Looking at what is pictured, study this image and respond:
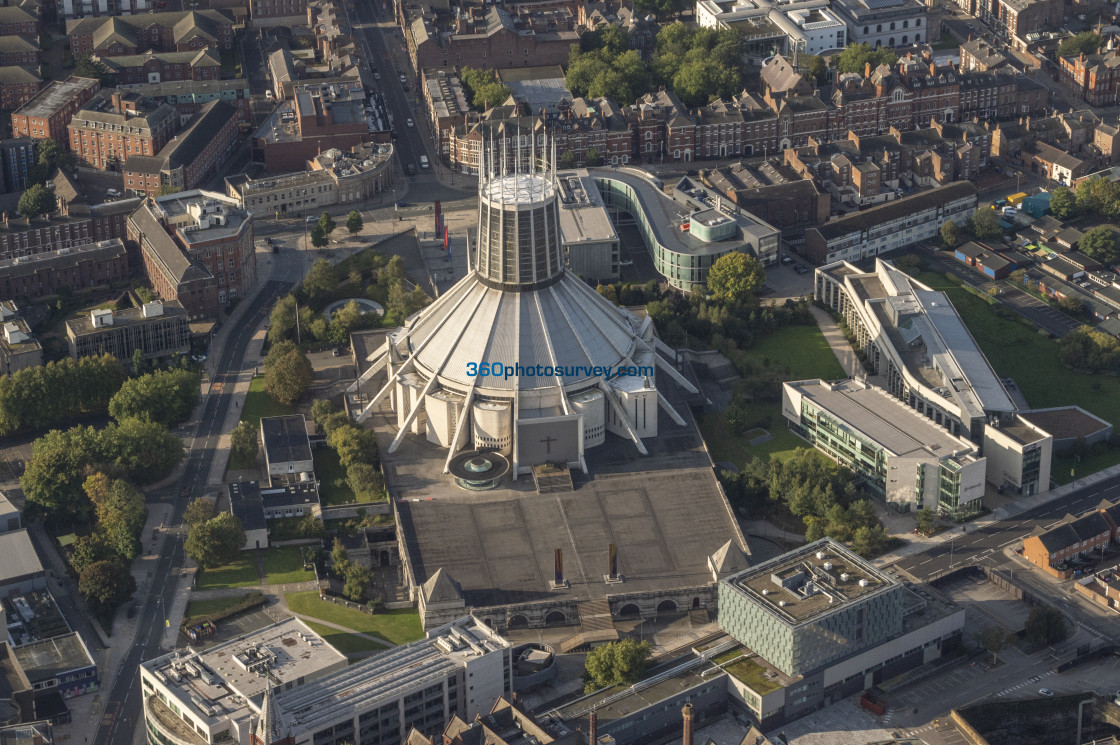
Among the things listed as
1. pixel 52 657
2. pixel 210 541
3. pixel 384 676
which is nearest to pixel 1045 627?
pixel 384 676

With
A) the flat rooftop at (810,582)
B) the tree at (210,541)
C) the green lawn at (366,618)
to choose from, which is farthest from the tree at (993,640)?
the tree at (210,541)

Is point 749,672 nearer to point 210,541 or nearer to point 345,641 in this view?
point 345,641

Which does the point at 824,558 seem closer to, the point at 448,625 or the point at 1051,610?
the point at 1051,610

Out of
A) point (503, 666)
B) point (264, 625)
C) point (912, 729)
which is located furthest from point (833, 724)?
point (264, 625)

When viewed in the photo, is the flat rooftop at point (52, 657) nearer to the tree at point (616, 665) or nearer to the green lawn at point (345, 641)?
the green lawn at point (345, 641)

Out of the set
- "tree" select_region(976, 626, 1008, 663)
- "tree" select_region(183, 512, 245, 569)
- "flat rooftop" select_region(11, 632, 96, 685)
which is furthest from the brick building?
"flat rooftop" select_region(11, 632, 96, 685)

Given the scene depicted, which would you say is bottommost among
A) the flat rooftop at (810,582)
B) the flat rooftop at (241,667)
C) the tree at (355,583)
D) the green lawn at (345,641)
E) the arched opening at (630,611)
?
the green lawn at (345,641)
